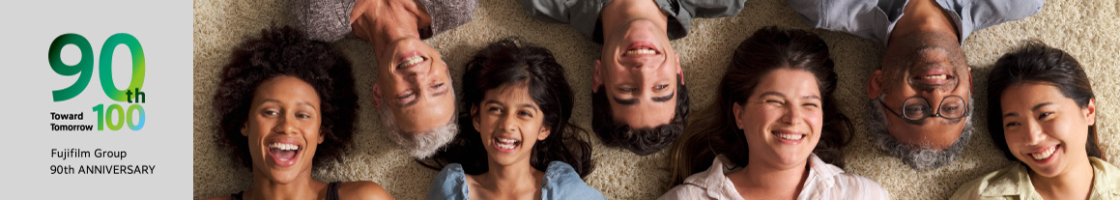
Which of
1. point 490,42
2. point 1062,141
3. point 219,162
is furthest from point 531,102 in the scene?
point 1062,141

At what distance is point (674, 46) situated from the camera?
206 centimetres

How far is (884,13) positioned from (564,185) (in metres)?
0.73

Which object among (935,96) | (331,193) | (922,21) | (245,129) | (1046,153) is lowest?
(331,193)

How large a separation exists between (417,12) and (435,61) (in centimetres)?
13

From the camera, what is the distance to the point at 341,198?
1.98 m

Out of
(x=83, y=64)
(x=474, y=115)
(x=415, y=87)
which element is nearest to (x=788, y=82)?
(x=474, y=115)

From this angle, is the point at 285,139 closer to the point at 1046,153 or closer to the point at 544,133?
the point at 544,133

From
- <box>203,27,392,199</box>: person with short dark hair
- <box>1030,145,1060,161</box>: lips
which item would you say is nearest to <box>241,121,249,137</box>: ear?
<box>203,27,392,199</box>: person with short dark hair

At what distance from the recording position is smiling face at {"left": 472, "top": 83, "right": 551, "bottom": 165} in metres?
1.93

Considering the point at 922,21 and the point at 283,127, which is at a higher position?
the point at 922,21

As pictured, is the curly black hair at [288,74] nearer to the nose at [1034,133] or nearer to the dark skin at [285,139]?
the dark skin at [285,139]

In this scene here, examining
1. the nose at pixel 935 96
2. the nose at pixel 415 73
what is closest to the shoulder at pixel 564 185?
the nose at pixel 415 73

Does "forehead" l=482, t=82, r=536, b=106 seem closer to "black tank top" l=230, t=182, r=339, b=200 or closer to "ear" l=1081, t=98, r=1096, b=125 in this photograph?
"black tank top" l=230, t=182, r=339, b=200

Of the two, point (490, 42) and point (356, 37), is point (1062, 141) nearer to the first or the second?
point (490, 42)
